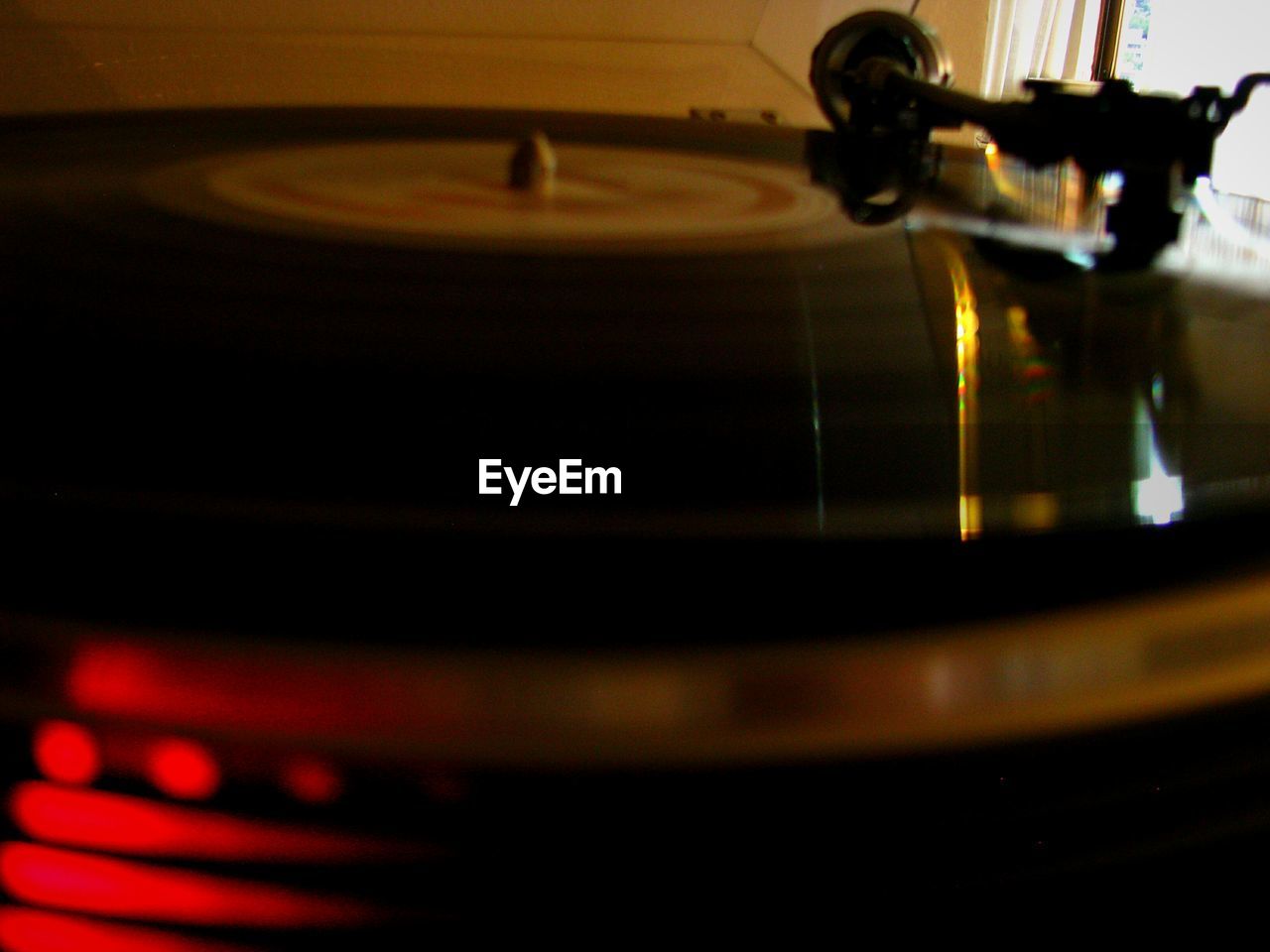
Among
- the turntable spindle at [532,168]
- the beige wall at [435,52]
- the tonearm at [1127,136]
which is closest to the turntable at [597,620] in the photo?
the tonearm at [1127,136]

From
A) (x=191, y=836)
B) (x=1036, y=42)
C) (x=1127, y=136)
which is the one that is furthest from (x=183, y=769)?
(x=1036, y=42)

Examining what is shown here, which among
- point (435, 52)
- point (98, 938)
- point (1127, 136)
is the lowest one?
point (98, 938)

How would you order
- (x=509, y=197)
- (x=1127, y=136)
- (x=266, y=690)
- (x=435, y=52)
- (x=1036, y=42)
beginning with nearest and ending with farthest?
(x=266, y=690) → (x=1127, y=136) → (x=509, y=197) → (x=435, y=52) → (x=1036, y=42)

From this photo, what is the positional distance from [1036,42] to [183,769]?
1.04 meters

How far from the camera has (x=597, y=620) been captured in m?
0.17

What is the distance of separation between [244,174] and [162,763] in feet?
1.49

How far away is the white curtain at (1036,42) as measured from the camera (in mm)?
936

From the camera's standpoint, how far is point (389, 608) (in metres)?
0.17

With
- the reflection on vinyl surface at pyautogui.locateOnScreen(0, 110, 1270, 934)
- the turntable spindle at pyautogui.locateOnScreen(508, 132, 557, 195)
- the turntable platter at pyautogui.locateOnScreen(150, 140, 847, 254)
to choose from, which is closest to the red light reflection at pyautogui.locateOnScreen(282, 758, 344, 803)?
the reflection on vinyl surface at pyautogui.locateOnScreen(0, 110, 1270, 934)

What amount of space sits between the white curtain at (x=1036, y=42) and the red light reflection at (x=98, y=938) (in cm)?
87

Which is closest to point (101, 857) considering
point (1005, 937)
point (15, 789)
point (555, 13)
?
point (15, 789)

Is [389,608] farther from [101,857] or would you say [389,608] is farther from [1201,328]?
[1201,328]

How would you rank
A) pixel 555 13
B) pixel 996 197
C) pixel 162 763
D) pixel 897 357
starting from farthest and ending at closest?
pixel 555 13 → pixel 996 197 → pixel 897 357 → pixel 162 763
